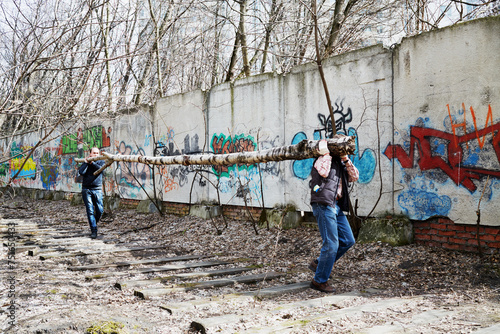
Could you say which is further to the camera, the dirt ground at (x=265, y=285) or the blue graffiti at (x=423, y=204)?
the blue graffiti at (x=423, y=204)

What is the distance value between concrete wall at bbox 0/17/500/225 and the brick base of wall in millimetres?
140

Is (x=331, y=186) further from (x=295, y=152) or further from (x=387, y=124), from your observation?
(x=387, y=124)

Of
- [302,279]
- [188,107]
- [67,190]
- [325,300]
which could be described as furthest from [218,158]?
[67,190]

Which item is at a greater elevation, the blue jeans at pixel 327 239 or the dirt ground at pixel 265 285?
the blue jeans at pixel 327 239

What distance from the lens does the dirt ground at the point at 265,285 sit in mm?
3846

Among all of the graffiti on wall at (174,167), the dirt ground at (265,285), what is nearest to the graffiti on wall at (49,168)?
the graffiti on wall at (174,167)

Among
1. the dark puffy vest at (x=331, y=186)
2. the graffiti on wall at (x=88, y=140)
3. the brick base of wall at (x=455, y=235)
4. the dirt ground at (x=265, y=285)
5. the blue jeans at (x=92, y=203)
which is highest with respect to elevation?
the graffiti on wall at (x=88, y=140)

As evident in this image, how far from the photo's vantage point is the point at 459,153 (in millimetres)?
6125

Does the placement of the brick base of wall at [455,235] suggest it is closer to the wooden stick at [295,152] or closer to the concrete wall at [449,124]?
the concrete wall at [449,124]

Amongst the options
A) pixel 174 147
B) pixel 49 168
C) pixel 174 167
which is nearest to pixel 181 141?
pixel 174 147

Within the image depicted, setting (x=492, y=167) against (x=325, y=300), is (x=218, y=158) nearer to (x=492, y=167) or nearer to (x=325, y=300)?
(x=325, y=300)

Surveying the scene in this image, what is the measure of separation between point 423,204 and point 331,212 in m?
2.26

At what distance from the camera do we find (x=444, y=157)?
6285 mm

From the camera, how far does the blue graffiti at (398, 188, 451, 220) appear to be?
6270mm
